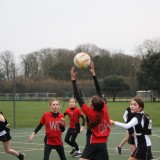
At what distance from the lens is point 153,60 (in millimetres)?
59031

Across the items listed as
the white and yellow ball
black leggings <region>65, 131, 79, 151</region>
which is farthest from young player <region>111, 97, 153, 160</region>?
black leggings <region>65, 131, 79, 151</region>

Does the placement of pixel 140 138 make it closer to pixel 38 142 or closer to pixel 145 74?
pixel 38 142

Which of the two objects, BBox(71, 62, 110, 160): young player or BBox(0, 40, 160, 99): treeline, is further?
BBox(0, 40, 160, 99): treeline

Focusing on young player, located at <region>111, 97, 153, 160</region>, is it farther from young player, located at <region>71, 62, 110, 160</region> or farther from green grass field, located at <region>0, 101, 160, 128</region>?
green grass field, located at <region>0, 101, 160, 128</region>

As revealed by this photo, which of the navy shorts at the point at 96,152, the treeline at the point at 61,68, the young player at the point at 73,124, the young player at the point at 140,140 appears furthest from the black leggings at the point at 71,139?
the treeline at the point at 61,68

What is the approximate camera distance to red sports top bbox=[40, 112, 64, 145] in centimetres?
891

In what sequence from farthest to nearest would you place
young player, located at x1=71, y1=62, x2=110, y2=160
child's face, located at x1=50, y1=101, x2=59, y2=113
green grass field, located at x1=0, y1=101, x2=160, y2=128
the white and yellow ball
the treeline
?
the treeline → green grass field, located at x1=0, y1=101, x2=160, y2=128 → child's face, located at x1=50, y1=101, x2=59, y2=113 → the white and yellow ball → young player, located at x1=71, y1=62, x2=110, y2=160

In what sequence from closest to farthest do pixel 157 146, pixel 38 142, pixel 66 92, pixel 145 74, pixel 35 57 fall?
pixel 157 146, pixel 38 142, pixel 66 92, pixel 145 74, pixel 35 57

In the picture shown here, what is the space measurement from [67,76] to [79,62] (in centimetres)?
2945

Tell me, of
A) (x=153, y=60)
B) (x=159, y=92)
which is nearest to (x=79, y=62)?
(x=159, y=92)

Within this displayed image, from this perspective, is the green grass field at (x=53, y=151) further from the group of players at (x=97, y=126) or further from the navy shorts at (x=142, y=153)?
the navy shorts at (x=142, y=153)

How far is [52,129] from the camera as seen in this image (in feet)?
29.4

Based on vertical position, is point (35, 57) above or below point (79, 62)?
above

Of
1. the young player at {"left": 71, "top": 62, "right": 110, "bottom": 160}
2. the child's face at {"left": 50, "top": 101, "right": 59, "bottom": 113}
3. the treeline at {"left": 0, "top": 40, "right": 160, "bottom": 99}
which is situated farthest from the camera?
the treeline at {"left": 0, "top": 40, "right": 160, "bottom": 99}
